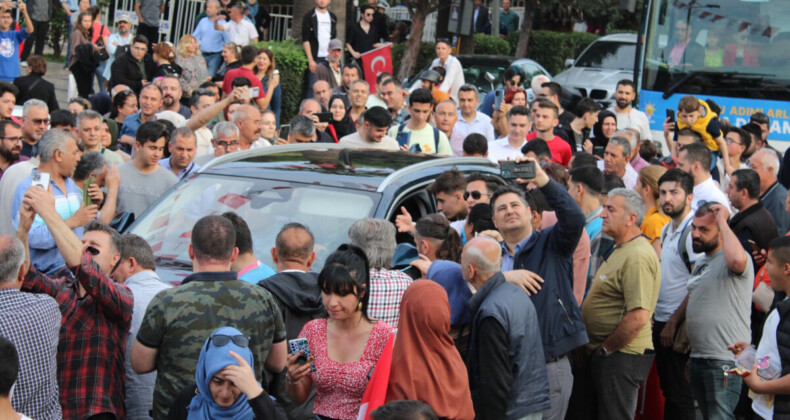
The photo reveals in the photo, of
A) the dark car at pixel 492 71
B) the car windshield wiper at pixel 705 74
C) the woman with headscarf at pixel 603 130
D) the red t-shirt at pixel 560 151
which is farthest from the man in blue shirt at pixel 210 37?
the red t-shirt at pixel 560 151

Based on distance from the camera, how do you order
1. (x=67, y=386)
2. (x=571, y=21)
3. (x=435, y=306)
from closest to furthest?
(x=435, y=306) < (x=67, y=386) < (x=571, y=21)

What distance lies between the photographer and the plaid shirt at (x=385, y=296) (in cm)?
545

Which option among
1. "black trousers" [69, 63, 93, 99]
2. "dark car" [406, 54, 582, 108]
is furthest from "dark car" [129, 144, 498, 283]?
"dark car" [406, 54, 582, 108]

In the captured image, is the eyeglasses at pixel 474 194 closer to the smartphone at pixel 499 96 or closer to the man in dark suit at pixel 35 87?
the man in dark suit at pixel 35 87

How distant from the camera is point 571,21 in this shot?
33656 millimetres

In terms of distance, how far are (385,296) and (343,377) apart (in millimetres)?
786

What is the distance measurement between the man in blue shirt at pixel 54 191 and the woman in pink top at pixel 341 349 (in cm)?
268

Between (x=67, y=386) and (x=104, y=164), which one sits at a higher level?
(x=104, y=164)

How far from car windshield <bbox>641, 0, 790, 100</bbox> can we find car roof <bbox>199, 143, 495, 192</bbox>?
23.8ft

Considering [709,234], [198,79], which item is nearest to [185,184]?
[709,234]

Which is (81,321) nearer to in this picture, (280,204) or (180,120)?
(280,204)

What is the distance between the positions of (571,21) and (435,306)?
30.2 m

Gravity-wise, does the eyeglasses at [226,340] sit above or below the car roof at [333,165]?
below

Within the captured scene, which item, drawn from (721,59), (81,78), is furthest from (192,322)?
(81,78)
